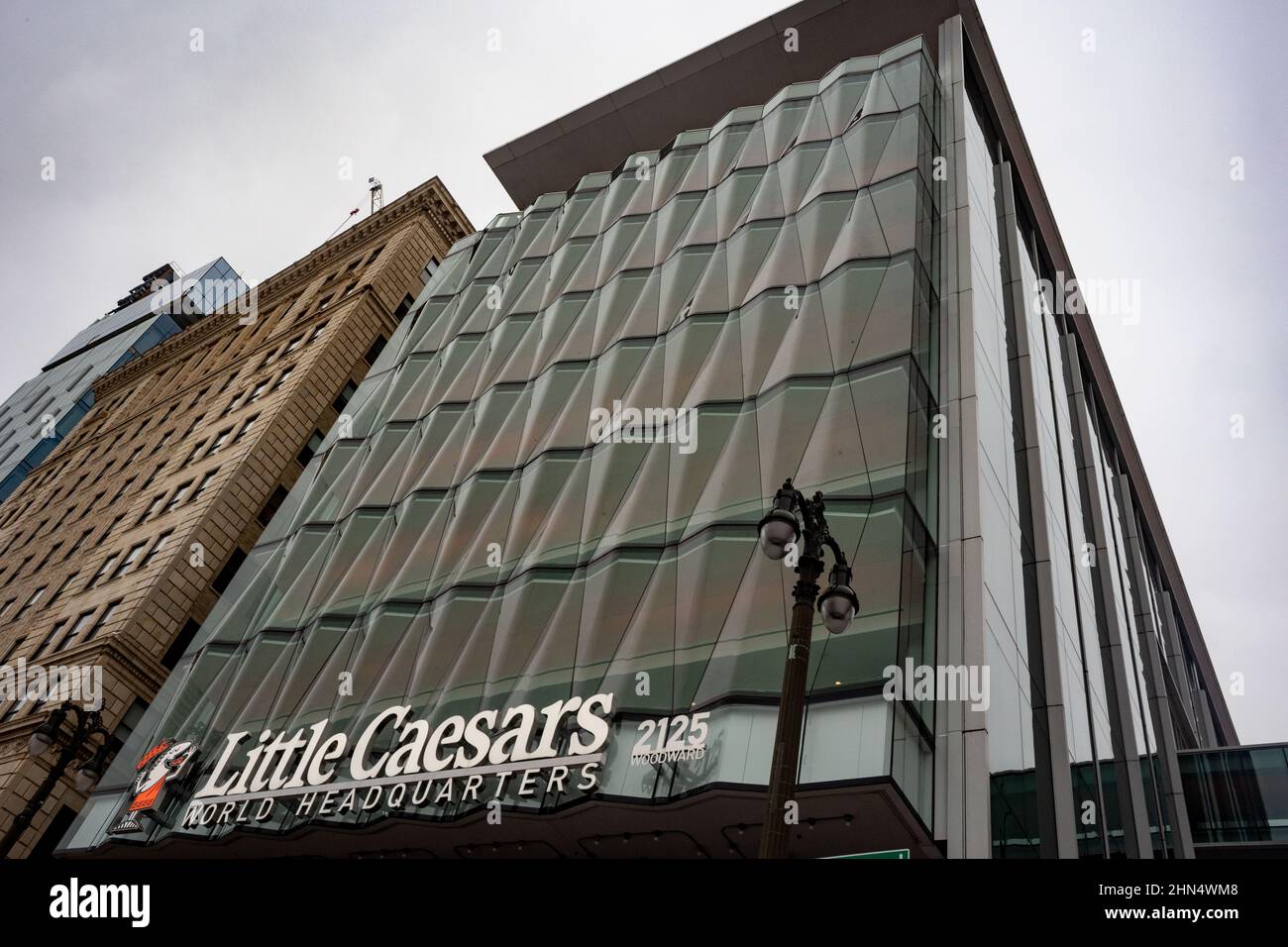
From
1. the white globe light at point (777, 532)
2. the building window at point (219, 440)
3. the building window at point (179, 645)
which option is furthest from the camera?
the building window at point (219, 440)

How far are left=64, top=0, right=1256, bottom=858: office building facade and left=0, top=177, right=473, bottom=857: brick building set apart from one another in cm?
468

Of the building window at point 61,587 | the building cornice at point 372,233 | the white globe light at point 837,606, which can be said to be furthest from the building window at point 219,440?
the white globe light at point 837,606

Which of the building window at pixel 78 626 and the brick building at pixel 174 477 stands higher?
the brick building at pixel 174 477

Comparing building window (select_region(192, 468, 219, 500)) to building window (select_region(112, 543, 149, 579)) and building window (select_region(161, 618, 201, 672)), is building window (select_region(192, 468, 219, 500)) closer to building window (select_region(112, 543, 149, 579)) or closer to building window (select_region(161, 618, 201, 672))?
building window (select_region(112, 543, 149, 579))

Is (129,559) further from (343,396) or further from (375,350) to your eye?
(375,350)

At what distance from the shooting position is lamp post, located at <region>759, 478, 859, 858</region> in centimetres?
931

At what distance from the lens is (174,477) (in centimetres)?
4531

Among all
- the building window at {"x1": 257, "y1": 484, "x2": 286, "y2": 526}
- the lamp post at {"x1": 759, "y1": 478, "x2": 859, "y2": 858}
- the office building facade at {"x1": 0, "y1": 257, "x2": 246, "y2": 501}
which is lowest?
the lamp post at {"x1": 759, "y1": 478, "x2": 859, "y2": 858}

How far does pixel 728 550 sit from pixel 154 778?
1645 centimetres

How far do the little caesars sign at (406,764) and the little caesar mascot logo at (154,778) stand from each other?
150 cm

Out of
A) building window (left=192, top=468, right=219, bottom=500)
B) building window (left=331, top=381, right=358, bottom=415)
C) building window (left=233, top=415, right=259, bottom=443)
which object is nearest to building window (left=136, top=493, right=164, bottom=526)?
building window (left=192, top=468, right=219, bottom=500)

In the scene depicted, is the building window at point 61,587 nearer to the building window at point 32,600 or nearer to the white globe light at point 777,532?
the building window at point 32,600

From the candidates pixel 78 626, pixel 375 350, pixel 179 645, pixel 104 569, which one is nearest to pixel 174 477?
pixel 104 569

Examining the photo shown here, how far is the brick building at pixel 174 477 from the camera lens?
3541cm
